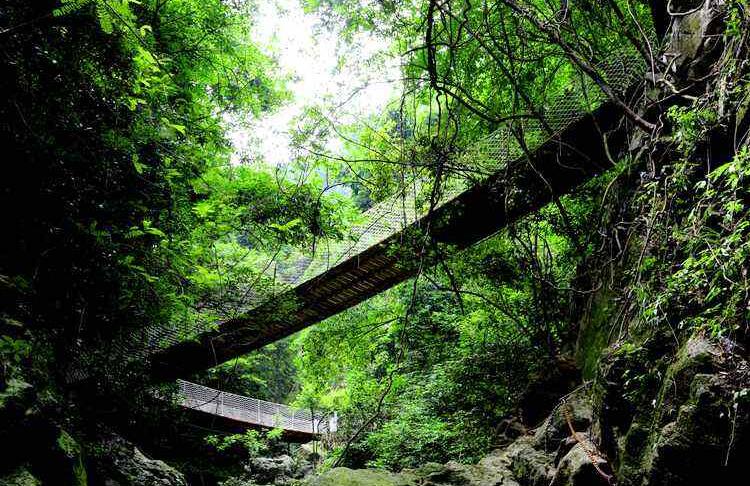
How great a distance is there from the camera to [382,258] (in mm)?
4848

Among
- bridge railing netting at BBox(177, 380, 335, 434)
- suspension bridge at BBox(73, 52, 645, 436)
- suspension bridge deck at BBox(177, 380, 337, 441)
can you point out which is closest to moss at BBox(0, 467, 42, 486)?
suspension bridge at BBox(73, 52, 645, 436)

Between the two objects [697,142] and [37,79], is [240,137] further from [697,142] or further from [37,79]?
[697,142]

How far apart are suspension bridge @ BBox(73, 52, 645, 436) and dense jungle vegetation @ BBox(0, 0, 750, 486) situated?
0.05m

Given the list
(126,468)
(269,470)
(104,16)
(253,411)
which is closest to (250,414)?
(253,411)

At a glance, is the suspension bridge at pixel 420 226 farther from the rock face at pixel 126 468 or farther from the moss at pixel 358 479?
the moss at pixel 358 479

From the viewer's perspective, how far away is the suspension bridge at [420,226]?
165 inches

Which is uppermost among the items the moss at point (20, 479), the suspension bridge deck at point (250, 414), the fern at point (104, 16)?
the fern at point (104, 16)

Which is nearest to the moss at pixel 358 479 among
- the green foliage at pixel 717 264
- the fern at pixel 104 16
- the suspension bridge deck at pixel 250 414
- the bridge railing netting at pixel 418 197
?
the bridge railing netting at pixel 418 197

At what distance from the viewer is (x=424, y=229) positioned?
15.2ft

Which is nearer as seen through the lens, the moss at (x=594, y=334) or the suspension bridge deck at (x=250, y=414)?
the moss at (x=594, y=334)

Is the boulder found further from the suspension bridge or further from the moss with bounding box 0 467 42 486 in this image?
the moss with bounding box 0 467 42 486

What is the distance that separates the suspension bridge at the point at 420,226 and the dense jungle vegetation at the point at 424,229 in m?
0.05

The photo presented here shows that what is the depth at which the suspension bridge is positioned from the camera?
420cm

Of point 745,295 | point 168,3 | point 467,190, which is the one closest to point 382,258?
point 467,190
